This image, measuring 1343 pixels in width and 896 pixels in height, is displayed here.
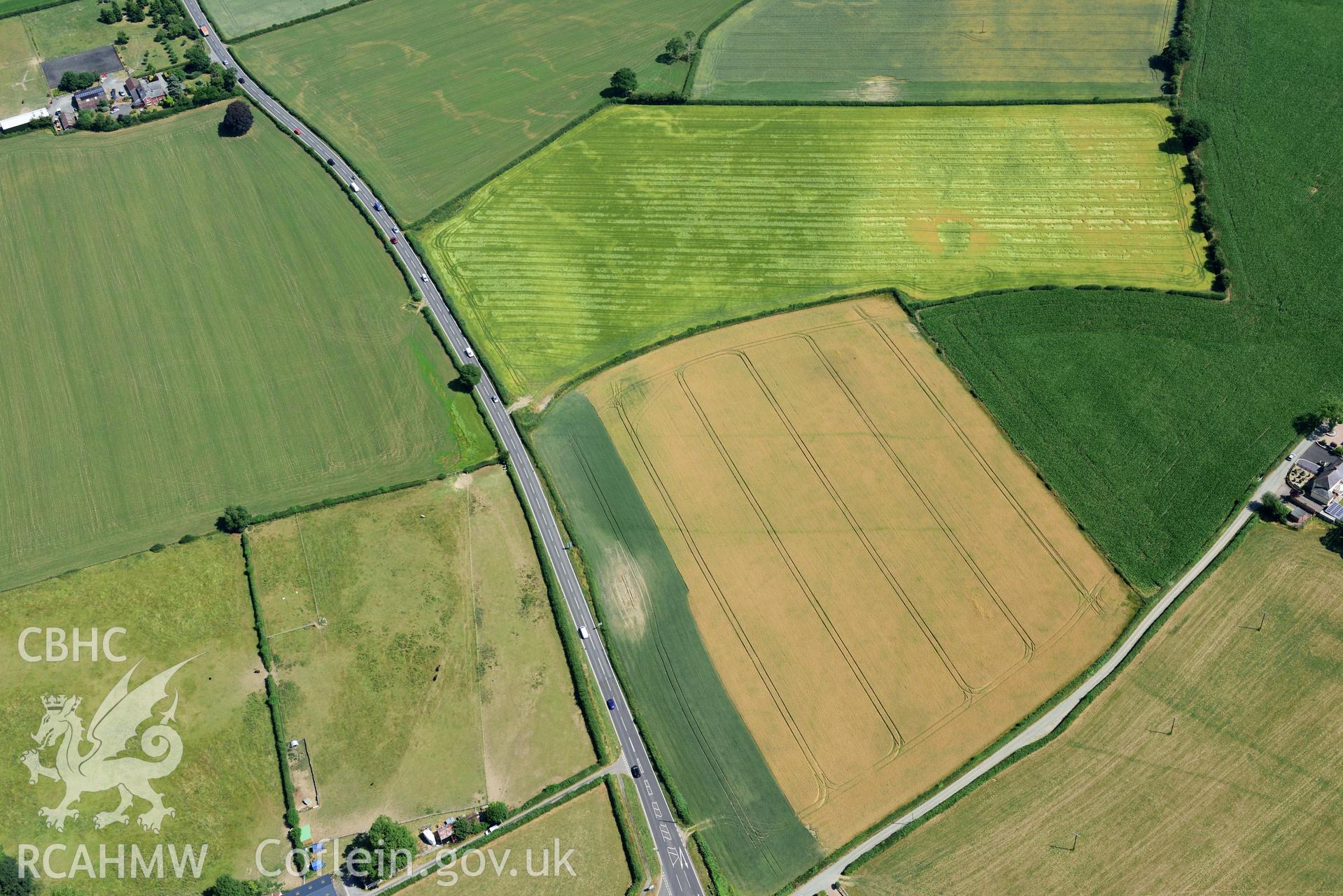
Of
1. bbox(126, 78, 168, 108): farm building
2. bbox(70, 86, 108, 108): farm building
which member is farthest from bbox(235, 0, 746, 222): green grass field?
bbox(70, 86, 108, 108): farm building

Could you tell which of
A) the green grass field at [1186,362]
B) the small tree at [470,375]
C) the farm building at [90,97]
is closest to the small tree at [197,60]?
the farm building at [90,97]

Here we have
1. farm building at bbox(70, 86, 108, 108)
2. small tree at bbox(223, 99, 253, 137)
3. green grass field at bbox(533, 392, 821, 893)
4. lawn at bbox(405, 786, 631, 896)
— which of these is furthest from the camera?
farm building at bbox(70, 86, 108, 108)

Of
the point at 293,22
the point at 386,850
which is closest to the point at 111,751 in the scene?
the point at 386,850

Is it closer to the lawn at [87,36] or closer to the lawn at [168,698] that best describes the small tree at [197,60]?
the lawn at [87,36]

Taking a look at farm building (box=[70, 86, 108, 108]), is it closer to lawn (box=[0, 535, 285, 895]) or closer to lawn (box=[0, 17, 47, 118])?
lawn (box=[0, 17, 47, 118])

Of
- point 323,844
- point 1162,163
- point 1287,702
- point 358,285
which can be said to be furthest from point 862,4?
point 323,844
